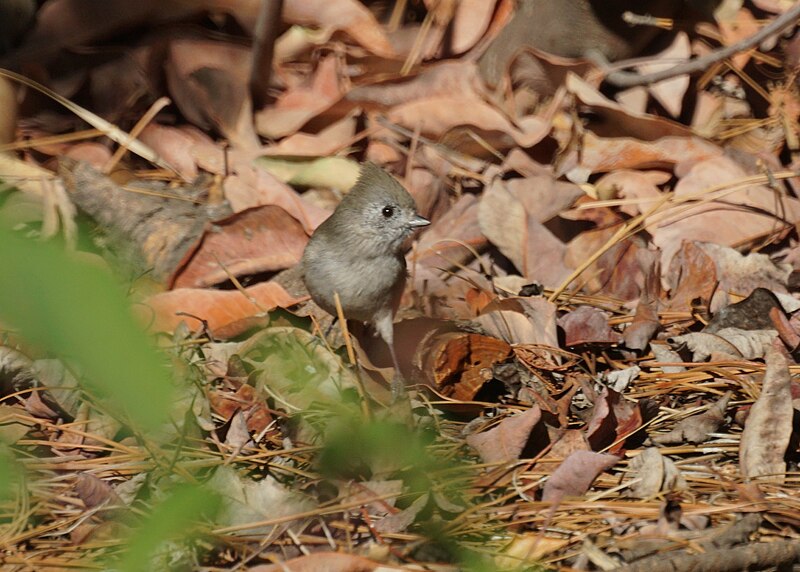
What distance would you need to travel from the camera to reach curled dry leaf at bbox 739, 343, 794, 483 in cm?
237

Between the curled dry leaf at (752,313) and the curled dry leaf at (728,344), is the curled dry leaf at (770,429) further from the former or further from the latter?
the curled dry leaf at (752,313)

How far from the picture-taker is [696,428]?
2572mm

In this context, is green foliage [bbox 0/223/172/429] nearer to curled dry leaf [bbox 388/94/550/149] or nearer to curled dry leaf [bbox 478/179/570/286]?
curled dry leaf [bbox 478/179/570/286]

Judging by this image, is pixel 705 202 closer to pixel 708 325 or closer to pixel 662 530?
pixel 708 325

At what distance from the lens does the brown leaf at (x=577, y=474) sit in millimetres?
2314

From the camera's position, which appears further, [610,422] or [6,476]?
[610,422]

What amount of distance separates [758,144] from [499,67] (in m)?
1.29

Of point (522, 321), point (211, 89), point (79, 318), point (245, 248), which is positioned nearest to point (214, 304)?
point (245, 248)

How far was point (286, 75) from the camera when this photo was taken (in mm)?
4879

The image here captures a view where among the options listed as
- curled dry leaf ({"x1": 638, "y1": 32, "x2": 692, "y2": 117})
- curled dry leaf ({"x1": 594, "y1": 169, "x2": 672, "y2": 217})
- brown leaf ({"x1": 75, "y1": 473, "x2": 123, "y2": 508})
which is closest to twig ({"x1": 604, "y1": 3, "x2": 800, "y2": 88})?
curled dry leaf ({"x1": 638, "y1": 32, "x2": 692, "y2": 117})

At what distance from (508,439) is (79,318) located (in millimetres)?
1998

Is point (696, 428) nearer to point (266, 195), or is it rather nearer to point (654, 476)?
point (654, 476)

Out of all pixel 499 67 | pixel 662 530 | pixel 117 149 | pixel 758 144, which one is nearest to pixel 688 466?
pixel 662 530

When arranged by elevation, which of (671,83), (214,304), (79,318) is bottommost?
(214,304)
